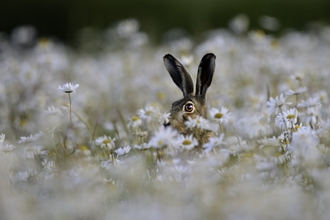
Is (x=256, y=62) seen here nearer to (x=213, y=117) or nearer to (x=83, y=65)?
(x=83, y=65)

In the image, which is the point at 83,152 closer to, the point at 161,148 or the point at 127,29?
the point at 161,148

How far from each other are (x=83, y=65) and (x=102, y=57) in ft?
9.47

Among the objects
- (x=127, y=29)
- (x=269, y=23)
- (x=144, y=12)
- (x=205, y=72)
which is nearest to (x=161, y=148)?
(x=205, y=72)

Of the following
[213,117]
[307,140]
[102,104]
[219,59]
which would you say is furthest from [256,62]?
[307,140]

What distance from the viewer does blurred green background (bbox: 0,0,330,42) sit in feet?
55.7

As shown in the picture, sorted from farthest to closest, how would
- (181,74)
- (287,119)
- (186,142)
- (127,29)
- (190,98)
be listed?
(127,29)
(181,74)
(190,98)
(287,119)
(186,142)

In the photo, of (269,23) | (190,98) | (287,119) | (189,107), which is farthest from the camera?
(269,23)

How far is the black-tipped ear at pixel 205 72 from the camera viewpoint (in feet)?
16.3

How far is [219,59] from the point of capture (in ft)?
29.7

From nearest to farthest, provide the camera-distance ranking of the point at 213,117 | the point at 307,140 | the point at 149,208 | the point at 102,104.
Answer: the point at 149,208 < the point at 307,140 < the point at 213,117 < the point at 102,104

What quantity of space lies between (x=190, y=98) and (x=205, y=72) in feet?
0.89

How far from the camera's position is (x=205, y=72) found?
505 cm

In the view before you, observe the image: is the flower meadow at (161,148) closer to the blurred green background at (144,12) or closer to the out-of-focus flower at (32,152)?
the out-of-focus flower at (32,152)

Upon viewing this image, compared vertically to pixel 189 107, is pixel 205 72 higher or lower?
higher
